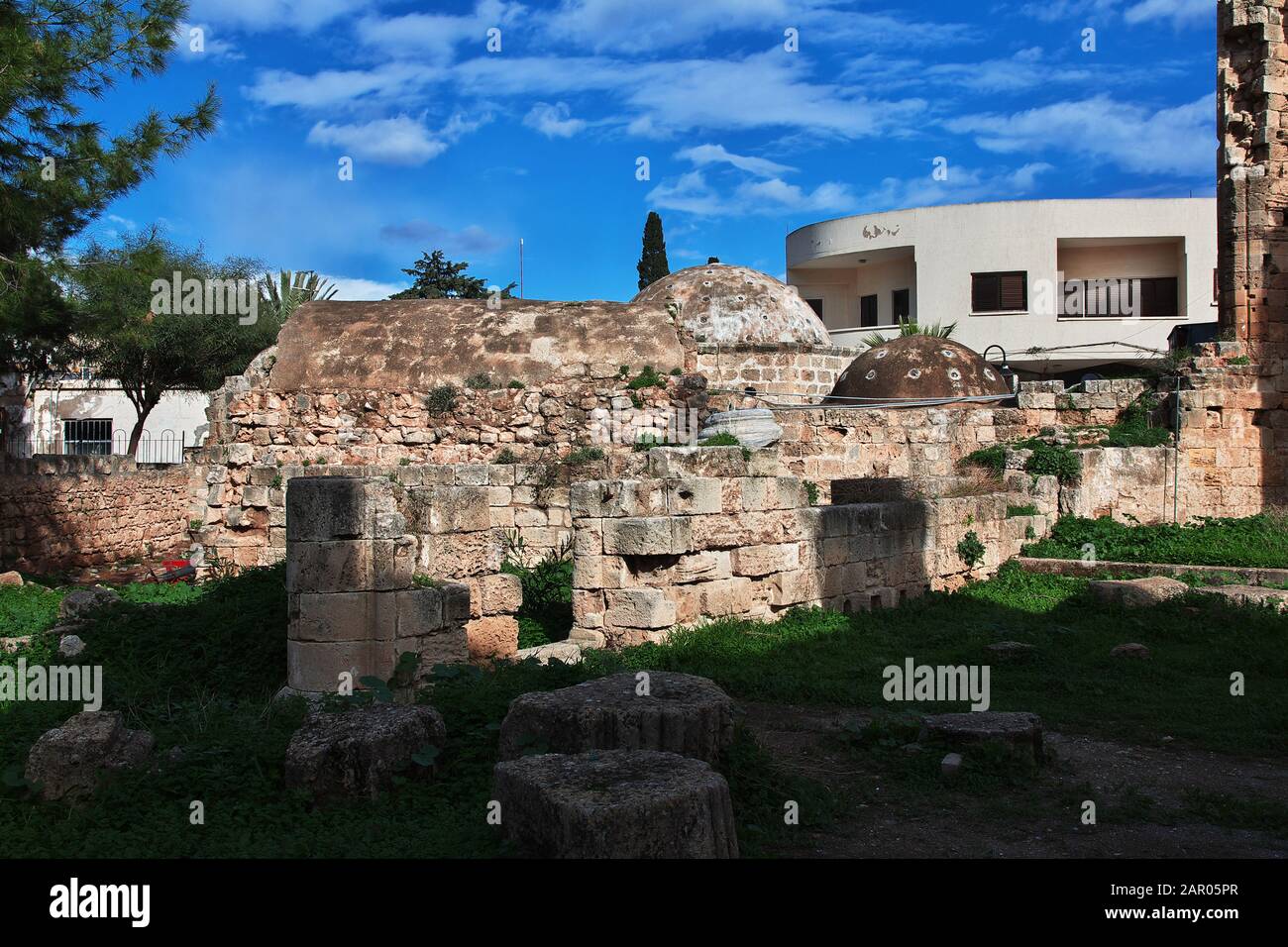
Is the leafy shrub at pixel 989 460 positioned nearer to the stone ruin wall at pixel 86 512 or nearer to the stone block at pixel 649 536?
the stone block at pixel 649 536

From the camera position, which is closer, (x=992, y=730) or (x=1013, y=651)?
(x=992, y=730)

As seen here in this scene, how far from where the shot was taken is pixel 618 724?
512cm

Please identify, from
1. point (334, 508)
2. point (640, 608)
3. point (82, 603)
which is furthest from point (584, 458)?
point (334, 508)

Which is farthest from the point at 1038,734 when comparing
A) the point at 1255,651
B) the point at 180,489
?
the point at 180,489

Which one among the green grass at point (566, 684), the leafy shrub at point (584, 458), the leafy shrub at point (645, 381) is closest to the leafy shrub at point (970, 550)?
the green grass at point (566, 684)

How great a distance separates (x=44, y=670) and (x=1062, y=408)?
14.2m

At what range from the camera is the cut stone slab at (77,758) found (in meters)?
5.14

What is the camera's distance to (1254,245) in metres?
16.0

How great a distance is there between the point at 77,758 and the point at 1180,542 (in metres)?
12.3

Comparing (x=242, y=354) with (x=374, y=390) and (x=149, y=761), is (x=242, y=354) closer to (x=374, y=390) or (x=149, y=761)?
(x=374, y=390)

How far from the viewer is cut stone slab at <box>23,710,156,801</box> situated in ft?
16.9

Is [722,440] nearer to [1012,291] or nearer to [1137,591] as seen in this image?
[1137,591]

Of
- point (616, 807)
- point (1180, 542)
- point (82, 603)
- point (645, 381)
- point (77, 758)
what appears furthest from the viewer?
point (645, 381)

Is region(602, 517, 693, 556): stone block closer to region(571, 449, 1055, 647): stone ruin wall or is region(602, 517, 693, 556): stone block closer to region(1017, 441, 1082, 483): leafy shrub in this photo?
region(571, 449, 1055, 647): stone ruin wall
